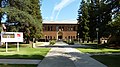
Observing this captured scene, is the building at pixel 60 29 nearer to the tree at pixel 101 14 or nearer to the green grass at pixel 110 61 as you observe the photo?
the tree at pixel 101 14

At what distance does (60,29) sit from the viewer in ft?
459

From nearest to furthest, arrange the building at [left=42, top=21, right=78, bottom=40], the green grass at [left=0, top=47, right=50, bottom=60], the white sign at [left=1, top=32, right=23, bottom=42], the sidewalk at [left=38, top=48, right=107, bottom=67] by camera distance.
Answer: the sidewalk at [left=38, top=48, right=107, bottom=67] → the green grass at [left=0, top=47, right=50, bottom=60] → the white sign at [left=1, top=32, right=23, bottom=42] → the building at [left=42, top=21, right=78, bottom=40]

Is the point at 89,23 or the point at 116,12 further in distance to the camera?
the point at 89,23

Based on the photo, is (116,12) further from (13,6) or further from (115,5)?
(13,6)

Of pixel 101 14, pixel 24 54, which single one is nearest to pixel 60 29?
pixel 101 14

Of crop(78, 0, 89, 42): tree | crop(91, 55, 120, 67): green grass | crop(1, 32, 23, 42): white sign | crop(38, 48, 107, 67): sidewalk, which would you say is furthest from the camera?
crop(78, 0, 89, 42): tree

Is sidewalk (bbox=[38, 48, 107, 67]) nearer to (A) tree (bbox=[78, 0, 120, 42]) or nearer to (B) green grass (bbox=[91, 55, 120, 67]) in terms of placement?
(B) green grass (bbox=[91, 55, 120, 67])

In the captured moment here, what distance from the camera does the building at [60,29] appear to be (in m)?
139

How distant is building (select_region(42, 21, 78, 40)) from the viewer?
455ft

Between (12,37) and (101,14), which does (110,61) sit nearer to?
(12,37)

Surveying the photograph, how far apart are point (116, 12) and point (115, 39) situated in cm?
1093

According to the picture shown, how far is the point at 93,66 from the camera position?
62.1ft

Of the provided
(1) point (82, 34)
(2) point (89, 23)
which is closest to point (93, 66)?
(2) point (89, 23)

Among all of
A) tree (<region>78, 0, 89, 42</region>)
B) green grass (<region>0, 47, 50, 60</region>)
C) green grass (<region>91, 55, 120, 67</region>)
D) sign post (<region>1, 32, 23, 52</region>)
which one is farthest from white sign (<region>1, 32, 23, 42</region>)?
tree (<region>78, 0, 89, 42</region>)
